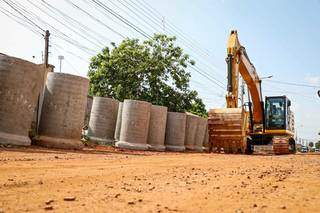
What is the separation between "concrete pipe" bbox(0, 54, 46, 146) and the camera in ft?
33.8

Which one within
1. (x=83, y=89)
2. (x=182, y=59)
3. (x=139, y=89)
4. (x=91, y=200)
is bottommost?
(x=91, y=200)

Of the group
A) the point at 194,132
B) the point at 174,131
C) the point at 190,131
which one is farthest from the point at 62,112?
the point at 194,132

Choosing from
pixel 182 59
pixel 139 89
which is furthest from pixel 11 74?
pixel 182 59

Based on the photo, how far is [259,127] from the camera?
65.1 ft

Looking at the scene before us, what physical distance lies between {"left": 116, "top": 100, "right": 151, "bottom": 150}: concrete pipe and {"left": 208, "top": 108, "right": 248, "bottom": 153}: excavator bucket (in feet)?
9.55

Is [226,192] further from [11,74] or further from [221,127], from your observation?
[221,127]

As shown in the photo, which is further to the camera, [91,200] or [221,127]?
[221,127]

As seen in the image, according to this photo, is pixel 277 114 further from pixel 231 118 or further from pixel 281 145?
pixel 231 118

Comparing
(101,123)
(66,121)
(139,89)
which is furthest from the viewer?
(139,89)

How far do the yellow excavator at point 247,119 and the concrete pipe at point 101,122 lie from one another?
4586 mm

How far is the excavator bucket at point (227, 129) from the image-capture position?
50.6ft

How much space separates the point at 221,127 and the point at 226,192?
459 inches

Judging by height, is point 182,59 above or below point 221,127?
above

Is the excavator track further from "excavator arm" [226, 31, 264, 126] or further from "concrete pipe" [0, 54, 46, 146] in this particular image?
"concrete pipe" [0, 54, 46, 146]
